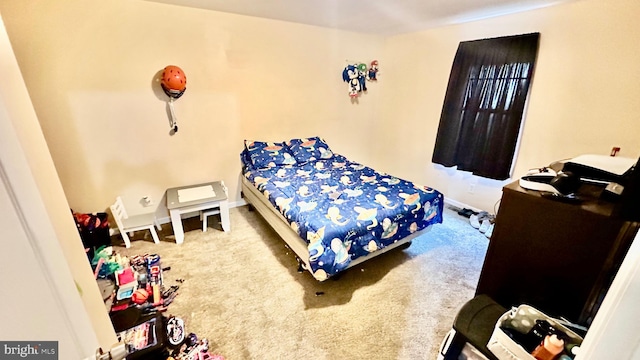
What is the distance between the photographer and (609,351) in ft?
1.45

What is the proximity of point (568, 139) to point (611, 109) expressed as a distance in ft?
1.18

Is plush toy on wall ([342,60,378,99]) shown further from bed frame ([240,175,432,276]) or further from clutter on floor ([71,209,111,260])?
clutter on floor ([71,209,111,260])

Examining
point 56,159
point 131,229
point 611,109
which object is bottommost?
point 131,229

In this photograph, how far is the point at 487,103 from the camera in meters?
2.91

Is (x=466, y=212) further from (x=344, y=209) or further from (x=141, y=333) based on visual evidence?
(x=141, y=333)

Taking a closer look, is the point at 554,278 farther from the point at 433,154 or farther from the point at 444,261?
the point at 433,154

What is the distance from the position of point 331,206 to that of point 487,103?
7.37 ft

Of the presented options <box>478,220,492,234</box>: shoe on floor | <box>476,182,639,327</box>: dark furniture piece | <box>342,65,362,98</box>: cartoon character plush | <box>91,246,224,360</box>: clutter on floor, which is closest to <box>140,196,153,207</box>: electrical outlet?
<box>91,246,224,360</box>: clutter on floor

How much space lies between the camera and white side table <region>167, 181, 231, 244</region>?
254cm

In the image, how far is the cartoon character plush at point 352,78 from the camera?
375cm

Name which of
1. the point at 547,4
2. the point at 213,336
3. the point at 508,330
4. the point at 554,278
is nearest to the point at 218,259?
the point at 213,336

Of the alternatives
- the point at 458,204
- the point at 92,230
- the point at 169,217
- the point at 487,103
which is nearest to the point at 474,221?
the point at 458,204

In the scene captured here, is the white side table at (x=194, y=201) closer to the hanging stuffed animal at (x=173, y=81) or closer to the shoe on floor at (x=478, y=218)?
the hanging stuffed animal at (x=173, y=81)

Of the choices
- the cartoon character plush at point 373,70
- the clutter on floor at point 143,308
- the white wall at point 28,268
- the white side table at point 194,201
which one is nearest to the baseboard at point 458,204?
the cartoon character plush at point 373,70
